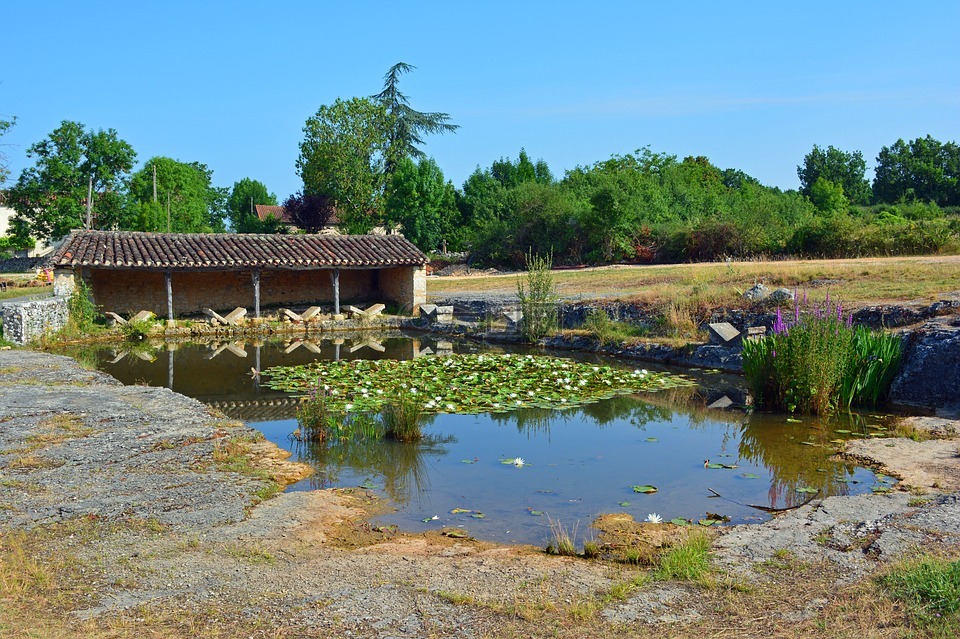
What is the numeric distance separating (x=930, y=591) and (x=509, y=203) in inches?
1506

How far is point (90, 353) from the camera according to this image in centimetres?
1814

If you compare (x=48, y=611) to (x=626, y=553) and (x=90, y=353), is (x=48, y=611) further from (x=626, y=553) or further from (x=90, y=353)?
(x=90, y=353)

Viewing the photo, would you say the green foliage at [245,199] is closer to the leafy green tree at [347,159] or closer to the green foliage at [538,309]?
the leafy green tree at [347,159]

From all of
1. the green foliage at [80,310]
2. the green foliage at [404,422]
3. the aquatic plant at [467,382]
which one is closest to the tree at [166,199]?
the green foliage at [80,310]

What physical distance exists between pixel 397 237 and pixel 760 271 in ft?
39.2

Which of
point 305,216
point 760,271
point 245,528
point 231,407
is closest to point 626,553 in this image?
point 245,528

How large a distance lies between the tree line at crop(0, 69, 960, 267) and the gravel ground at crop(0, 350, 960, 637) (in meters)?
24.9

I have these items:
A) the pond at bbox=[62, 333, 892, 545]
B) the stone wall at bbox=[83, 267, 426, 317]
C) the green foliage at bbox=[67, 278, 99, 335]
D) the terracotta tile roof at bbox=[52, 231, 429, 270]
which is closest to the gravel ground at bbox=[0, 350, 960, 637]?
the pond at bbox=[62, 333, 892, 545]

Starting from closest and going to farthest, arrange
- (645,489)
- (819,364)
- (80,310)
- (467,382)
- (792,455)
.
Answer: (645,489)
(792,455)
(819,364)
(467,382)
(80,310)

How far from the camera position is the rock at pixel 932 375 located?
10688 mm

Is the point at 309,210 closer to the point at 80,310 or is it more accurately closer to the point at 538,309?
the point at 80,310

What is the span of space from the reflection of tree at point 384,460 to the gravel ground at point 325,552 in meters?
0.47

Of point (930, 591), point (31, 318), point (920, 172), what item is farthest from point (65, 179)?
Answer: point (920, 172)

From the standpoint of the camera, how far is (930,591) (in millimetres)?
4078
